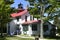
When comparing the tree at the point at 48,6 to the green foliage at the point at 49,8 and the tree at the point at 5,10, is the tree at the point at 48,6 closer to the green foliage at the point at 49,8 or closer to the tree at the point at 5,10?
the green foliage at the point at 49,8

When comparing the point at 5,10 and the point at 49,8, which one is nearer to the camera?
the point at 5,10

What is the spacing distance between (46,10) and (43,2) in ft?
5.09

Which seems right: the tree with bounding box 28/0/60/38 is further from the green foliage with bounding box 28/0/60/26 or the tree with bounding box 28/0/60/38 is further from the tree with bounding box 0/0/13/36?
the tree with bounding box 0/0/13/36

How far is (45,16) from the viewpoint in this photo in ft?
132

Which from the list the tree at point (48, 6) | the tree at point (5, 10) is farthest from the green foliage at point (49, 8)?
the tree at point (5, 10)

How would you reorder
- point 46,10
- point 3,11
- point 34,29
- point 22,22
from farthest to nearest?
point 22,22
point 34,29
point 46,10
point 3,11

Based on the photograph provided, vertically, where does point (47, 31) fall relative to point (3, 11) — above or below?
below

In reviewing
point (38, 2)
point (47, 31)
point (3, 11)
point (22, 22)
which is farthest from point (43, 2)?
point (22, 22)

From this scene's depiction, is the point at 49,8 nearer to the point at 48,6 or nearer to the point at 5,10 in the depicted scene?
the point at 48,6

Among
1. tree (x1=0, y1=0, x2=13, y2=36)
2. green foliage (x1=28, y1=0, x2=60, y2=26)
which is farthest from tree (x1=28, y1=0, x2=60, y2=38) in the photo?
tree (x1=0, y1=0, x2=13, y2=36)

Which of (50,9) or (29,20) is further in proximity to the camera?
(29,20)

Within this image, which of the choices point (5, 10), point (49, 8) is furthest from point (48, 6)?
point (5, 10)

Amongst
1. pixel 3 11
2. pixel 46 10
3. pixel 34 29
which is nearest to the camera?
pixel 3 11

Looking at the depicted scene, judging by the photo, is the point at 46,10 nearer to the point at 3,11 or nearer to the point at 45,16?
the point at 45,16
